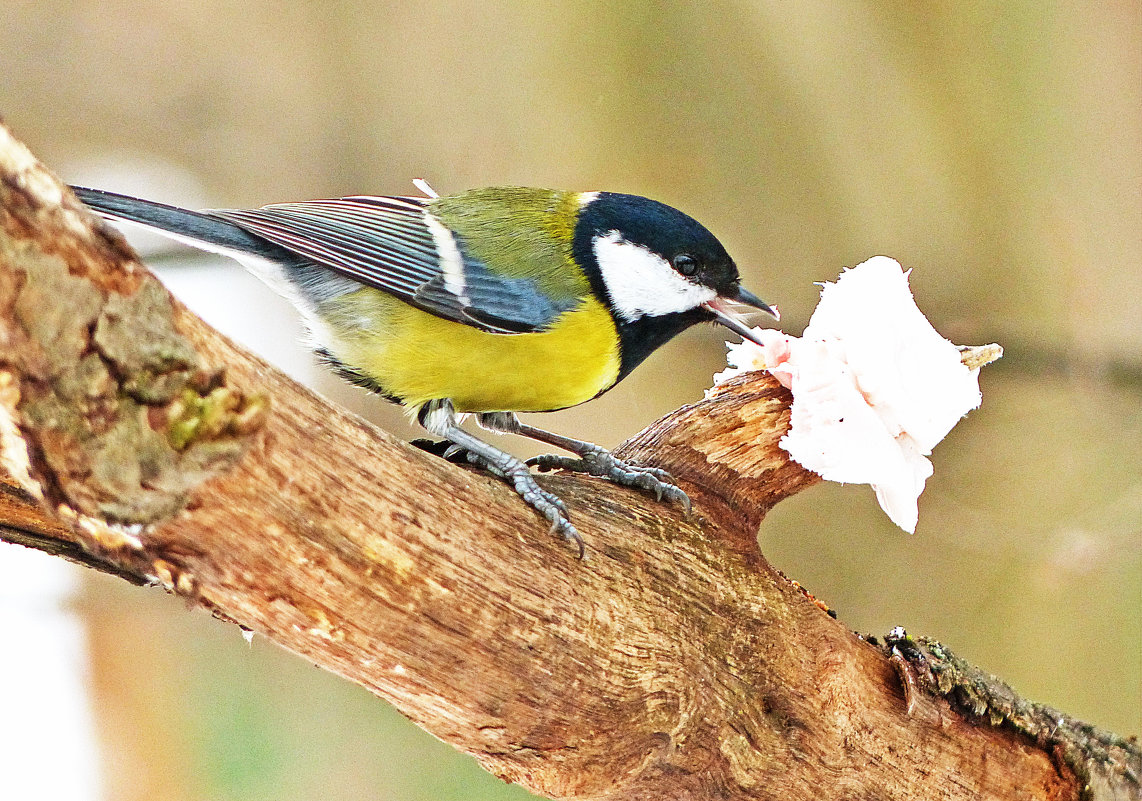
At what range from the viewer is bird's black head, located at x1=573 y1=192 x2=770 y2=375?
1.62m

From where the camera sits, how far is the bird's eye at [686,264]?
1.62 metres

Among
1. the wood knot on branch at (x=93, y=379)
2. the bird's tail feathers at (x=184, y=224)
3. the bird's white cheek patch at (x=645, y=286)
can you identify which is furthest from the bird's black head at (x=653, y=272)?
the wood knot on branch at (x=93, y=379)

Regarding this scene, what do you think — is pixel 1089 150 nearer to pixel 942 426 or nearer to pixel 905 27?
pixel 905 27

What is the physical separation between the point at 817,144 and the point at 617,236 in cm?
163

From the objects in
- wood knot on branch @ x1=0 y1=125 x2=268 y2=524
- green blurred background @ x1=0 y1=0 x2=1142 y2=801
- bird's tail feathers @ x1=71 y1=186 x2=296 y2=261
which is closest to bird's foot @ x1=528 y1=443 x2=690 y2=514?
bird's tail feathers @ x1=71 y1=186 x2=296 y2=261

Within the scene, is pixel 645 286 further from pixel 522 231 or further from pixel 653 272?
pixel 522 231

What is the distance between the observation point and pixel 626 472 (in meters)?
1.47

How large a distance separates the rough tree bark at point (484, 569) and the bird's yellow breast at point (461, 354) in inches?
6.7

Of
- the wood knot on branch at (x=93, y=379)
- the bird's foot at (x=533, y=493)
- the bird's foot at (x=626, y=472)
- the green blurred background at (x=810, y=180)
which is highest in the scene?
the green blurred background at (x=810, y=180)

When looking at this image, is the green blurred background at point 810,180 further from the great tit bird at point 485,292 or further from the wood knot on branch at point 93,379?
the wood knot on branch at point 93,379

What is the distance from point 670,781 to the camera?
1.31 metres

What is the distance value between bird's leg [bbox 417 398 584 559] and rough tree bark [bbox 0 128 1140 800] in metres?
0.03

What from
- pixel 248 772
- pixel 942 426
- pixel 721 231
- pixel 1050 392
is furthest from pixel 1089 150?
pixel 248 772

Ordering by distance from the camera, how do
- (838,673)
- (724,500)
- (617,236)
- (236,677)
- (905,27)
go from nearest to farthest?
(838,673) → (724,500) → (617,236) → (905,27) → (236,677)
